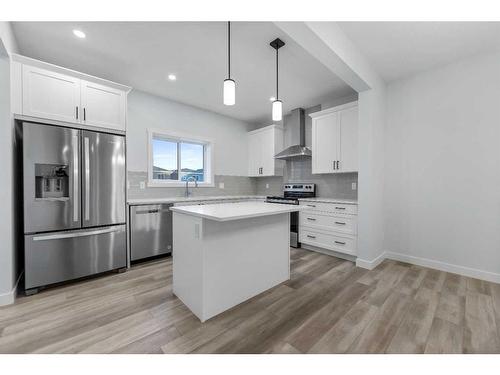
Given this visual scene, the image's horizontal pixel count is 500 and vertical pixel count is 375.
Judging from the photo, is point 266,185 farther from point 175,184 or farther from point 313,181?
point 175,184

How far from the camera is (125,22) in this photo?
202 centimetres

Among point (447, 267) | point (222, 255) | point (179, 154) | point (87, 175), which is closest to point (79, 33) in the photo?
point (87, 175)

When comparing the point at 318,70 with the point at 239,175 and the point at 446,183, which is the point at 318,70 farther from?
the point at 239,175

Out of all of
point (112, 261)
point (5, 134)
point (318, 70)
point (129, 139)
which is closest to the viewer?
point (5, 134)

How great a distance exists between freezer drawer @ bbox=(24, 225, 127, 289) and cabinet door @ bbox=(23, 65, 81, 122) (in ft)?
4.19

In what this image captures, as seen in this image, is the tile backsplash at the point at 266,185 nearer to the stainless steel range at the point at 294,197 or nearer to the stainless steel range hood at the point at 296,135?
the stainless steel range at the point at 294,197

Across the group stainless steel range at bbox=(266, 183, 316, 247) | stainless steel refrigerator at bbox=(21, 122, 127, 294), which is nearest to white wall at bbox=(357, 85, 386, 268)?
stainless steel range at bbox=(266, 183, 316, 247)

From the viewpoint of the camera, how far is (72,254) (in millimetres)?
2373

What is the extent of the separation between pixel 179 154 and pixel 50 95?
6.95 ft

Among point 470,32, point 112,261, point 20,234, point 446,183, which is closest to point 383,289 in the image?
point 446,183

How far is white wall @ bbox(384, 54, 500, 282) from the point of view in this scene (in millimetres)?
2469

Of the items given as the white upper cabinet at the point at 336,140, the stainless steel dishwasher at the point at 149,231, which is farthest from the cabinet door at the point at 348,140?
the stainless steel dishwasher at the point at 149,231

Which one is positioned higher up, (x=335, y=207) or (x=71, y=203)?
(x=71, y=203)
